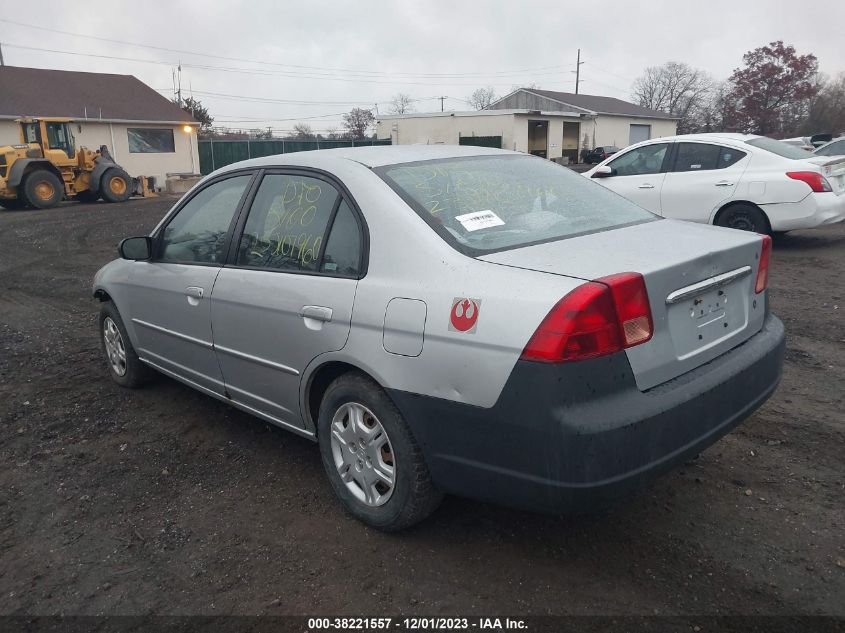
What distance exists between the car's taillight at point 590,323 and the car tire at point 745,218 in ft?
22.8

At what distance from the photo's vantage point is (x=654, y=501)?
3.18 meters

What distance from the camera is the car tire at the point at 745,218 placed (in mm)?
8438

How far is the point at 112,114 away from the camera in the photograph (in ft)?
99.8

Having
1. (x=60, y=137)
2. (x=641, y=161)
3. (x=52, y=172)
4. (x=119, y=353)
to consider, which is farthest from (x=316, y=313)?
(x=60, y=137)

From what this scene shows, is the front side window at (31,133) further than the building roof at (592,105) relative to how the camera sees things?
No

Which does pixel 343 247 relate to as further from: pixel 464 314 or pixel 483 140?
pixel 483 140

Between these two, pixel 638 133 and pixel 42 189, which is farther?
pixel 638 133

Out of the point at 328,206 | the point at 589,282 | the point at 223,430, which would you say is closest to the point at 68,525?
the point at 223,430

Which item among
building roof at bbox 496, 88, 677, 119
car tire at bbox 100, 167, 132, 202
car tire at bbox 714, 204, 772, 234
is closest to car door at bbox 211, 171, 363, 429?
car tire at bbox 714, 204, 772, 234

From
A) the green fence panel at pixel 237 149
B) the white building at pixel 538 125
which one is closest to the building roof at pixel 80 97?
the green fence panel at pixel 237 149

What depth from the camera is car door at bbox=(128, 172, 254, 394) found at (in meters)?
3.80

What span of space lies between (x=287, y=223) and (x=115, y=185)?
21.7m

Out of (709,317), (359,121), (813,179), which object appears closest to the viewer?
(709,317)

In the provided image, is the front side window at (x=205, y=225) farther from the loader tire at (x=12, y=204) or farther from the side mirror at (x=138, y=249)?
the loader tire at (x=12, y=204)
